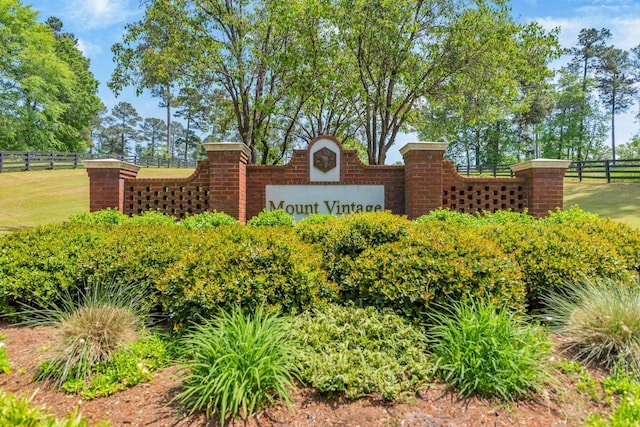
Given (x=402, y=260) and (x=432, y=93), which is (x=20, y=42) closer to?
(x=432, y=93)

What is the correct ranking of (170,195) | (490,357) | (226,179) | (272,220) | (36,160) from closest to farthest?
(490,357)
(272,220)
(226,179)
(170,195)
(36,160)

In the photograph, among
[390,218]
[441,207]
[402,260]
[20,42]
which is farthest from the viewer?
[20,42]

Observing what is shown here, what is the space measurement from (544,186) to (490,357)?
622 centimetres

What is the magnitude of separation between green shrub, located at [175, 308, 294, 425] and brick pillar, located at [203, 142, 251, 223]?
4995mm

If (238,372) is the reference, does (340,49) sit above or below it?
above

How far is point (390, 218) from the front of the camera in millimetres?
4363

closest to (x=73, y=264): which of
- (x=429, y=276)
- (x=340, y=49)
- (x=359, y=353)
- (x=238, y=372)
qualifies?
(x=238, y=372)

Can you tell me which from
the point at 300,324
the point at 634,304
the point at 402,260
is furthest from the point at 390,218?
the point at 634,304

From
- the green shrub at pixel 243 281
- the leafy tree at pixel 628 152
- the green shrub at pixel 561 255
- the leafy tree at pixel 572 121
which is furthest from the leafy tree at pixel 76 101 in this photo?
the leafy tree at pixel 628 152

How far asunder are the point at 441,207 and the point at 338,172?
7.48ft

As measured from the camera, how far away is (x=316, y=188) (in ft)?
25.9

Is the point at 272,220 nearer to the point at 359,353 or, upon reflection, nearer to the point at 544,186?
the point at 359,353

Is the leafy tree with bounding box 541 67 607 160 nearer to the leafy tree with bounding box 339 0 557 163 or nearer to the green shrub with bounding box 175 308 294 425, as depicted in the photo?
the leafy tree with bounding box 339 0 557 163

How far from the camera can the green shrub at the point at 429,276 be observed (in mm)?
3207
